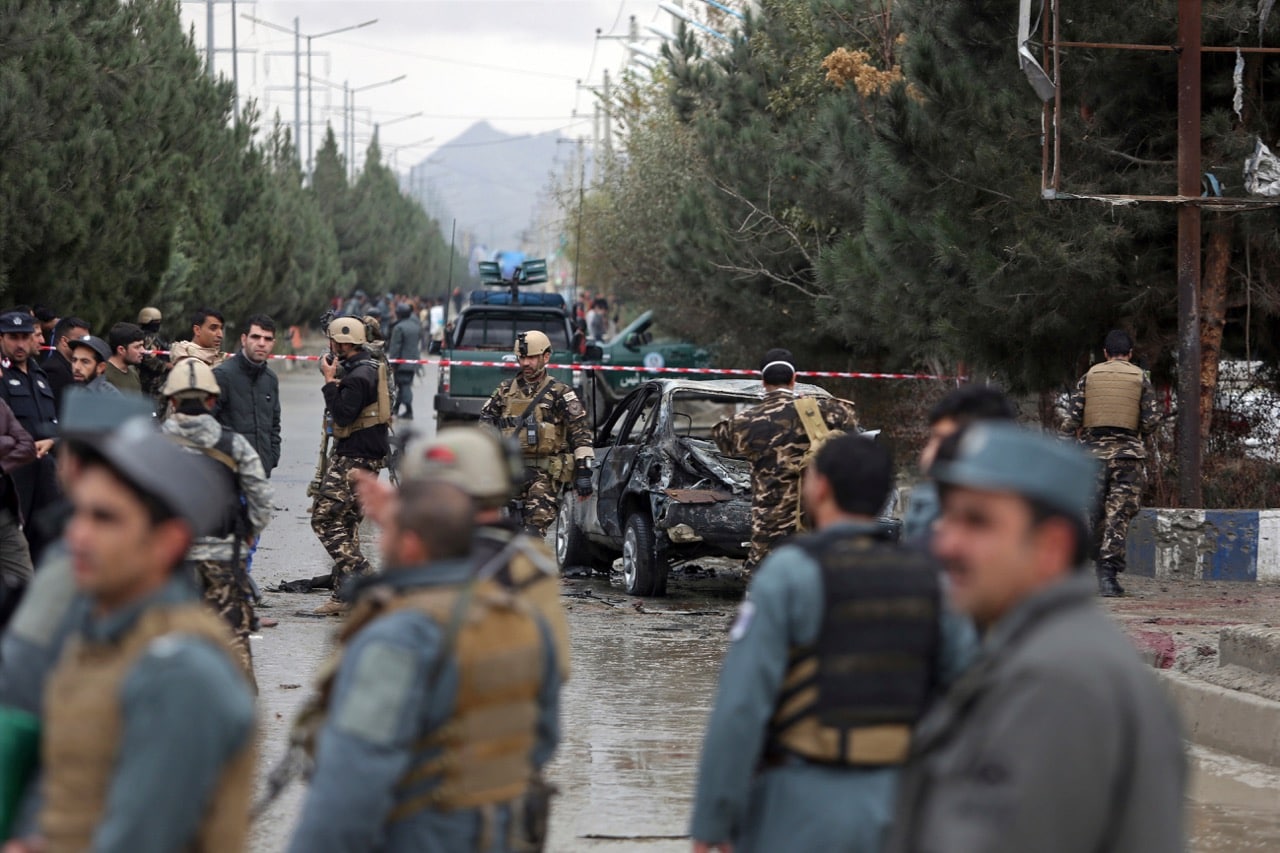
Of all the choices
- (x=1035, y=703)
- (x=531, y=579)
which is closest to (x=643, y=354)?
(x=531, y=579)

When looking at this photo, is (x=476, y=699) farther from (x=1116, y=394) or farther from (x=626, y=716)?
(x=1116, y=394)

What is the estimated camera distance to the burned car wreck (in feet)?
38.1

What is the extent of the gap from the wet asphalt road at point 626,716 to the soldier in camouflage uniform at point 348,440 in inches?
19.4

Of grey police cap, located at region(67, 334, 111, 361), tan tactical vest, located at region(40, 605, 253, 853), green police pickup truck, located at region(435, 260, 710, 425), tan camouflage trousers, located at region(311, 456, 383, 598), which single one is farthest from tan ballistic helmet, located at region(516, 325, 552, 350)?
green police pickup truck, located at region(435, 260, 710, 425)

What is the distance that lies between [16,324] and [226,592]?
3.41 m

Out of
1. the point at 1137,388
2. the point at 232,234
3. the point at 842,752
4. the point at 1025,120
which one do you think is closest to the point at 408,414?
the point at 232,234

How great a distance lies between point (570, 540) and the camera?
13594mm

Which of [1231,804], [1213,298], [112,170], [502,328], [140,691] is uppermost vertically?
[112,170]

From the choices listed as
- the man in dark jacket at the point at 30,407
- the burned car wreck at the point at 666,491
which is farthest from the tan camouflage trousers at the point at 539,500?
the man in dark jacket at the point at 30,407

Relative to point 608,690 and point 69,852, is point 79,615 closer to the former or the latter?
point 69,852

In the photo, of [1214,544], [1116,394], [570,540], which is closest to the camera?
[1116,394]

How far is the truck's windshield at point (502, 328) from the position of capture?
23438mm

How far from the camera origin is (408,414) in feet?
91.7

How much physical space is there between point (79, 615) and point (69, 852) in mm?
402
